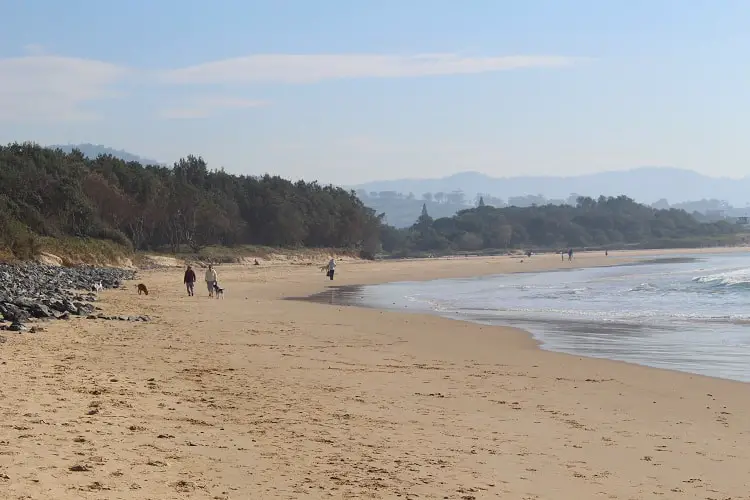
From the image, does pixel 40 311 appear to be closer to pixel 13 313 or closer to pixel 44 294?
pixel 13 313

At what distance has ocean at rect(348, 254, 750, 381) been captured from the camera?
13816 millimetres

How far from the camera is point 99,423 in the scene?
6914 millimetres

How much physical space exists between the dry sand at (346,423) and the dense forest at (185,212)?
27260 mm

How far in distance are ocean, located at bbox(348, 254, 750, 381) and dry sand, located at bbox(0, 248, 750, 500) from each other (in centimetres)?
170

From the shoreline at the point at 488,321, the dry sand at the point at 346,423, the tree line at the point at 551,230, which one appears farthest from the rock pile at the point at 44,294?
the tree line at the point at 551,230

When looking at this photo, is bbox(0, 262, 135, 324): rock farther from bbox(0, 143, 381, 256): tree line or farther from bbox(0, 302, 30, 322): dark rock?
bbox(0, 143, 381, 256): tree line

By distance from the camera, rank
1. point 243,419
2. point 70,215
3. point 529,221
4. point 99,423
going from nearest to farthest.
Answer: point 99,423, point 243,419, point 70,215, point 529,221

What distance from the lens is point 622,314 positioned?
72.6ft

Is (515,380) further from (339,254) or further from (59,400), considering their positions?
(339,254)

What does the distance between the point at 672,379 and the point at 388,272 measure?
1717 inches

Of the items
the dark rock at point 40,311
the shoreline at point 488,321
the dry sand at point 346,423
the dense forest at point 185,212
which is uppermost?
the dense forest at point 185,212

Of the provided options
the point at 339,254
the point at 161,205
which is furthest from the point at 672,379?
the point at 339,254

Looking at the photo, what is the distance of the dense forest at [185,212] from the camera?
47.1m

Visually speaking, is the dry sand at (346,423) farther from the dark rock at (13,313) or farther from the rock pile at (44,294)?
the rock pile at (44,294)
